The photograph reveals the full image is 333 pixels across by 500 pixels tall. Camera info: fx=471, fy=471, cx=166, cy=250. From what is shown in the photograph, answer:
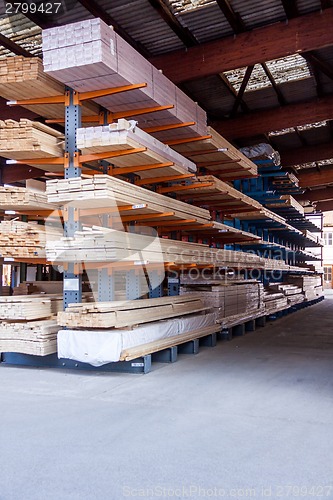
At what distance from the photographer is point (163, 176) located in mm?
7934

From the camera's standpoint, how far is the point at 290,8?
8641mm

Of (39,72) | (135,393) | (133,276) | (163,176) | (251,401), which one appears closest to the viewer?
(251,401)

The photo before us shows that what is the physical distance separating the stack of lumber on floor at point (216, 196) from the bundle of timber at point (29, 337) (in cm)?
391

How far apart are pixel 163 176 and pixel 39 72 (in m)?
2.66

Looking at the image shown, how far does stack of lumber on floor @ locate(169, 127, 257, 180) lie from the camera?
8681mm

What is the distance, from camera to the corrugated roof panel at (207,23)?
336 inches

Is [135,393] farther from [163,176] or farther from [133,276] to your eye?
[163,176]

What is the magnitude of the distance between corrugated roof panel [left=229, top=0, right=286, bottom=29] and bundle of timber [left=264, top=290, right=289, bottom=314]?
7.34 m

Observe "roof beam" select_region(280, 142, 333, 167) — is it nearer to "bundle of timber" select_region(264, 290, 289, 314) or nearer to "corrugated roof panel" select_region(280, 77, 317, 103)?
"corrugated roof panel" select_region(280, 77, 317, 103)

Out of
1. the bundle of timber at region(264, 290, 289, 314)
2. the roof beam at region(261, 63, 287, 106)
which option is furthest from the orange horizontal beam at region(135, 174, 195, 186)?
the bundle of timber at region(264, 290, 289, 314)

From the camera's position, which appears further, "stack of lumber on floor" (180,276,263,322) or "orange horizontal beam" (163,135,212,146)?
"stack of lumber on floor" (180,276,263,322)

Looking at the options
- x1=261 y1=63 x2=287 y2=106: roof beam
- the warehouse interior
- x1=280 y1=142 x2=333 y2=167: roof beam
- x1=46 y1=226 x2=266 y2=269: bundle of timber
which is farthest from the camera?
x1=280 y1=142 x2=333 y2=167: roof beam

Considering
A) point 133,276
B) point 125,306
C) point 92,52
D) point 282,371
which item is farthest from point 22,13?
point 282,371

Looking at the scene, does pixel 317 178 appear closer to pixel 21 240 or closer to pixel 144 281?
pixel 144 281
